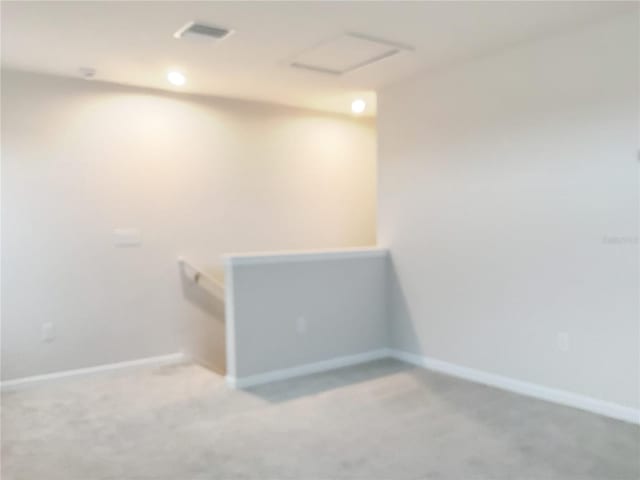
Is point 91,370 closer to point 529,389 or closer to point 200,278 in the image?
point 200,278

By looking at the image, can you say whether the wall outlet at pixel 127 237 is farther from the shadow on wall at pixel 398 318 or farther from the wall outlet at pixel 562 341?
the wall outlet at pixel 562 341

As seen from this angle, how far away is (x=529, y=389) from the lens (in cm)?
366

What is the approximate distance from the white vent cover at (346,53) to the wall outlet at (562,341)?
7.04 ft

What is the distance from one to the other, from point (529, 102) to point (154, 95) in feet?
9.81

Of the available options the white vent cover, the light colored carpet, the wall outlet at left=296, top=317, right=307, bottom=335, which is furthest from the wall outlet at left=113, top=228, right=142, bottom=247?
the white vent cover

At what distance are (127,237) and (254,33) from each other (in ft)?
6.84

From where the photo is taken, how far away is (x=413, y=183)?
4477mm

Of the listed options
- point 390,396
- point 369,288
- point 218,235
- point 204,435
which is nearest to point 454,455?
point 390,396

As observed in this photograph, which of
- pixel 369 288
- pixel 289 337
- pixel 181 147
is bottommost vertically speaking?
pixel 289 337

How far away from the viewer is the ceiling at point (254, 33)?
2.92m

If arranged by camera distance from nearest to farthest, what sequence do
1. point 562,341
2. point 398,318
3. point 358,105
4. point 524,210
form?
point 562,341 → point 524,210 → point 398,318 → point 358,105

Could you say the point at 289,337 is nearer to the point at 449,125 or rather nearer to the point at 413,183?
the point at 413,183

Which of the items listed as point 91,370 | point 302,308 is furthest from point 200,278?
point 91,370

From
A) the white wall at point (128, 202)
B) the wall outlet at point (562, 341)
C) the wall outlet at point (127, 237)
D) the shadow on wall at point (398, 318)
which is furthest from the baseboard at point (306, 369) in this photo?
the wall outlet at point (562, 341)
